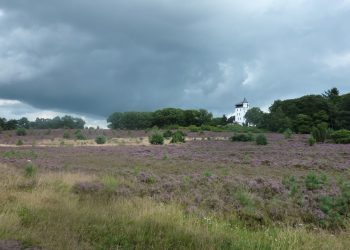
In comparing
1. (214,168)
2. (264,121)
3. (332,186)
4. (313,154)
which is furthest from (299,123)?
(332,186)

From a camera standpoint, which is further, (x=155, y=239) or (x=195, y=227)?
(x=195, y=227)

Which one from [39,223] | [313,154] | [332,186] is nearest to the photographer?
[39,223]

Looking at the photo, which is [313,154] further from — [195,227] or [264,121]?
[264,121]

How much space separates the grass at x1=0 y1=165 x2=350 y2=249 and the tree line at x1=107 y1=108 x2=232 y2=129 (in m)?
85.1

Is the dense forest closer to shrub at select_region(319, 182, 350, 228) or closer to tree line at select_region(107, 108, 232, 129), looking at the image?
tree line at select_region(107, 108, 232, 129)

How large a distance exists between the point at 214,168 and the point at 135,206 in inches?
434

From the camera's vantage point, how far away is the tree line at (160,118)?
97500 mm

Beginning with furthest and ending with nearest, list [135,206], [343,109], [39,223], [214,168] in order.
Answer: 1. [343,109]
2. [214,168]
3. [135,206]
4. [39,223]

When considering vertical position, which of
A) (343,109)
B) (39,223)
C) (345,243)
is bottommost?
(345,243)

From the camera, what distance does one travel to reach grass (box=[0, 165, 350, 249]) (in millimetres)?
7496

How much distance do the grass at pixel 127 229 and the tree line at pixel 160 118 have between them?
279 ft

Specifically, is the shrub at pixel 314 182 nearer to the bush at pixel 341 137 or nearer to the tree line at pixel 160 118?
the bush at pixel 341 137

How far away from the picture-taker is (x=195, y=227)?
8711mm

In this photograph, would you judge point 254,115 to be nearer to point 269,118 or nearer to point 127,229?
point 269,118
